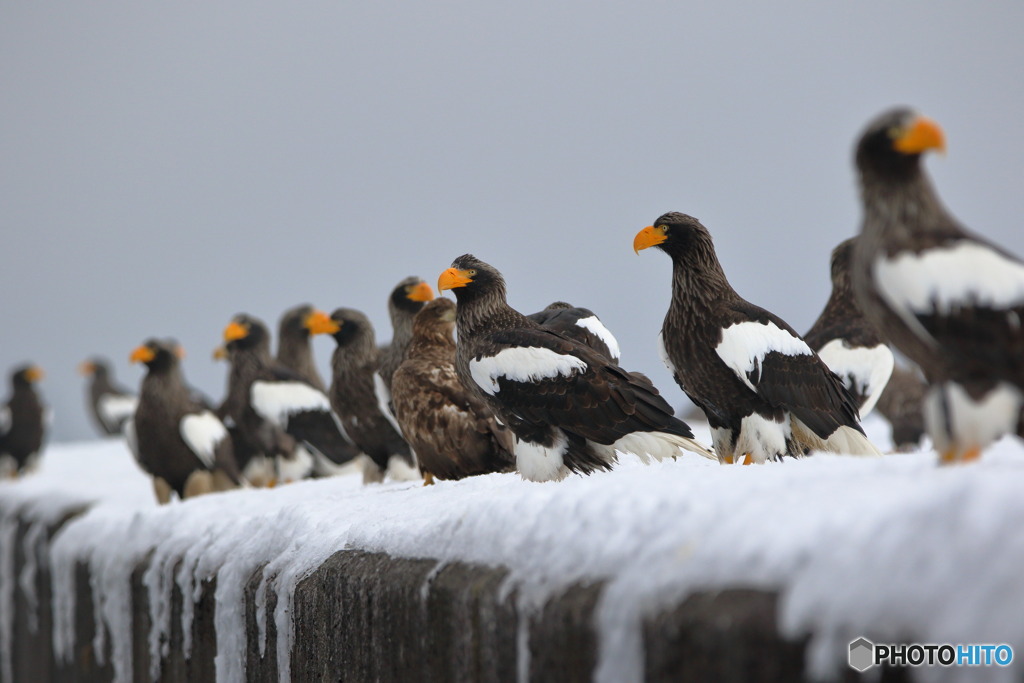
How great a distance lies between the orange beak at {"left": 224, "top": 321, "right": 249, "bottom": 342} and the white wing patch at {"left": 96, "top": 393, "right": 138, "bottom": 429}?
15738 millimetres

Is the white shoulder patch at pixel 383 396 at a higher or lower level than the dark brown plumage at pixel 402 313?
lower

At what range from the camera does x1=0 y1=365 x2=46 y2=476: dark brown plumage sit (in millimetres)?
17734

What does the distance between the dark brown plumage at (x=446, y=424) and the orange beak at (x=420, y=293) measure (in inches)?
54.4

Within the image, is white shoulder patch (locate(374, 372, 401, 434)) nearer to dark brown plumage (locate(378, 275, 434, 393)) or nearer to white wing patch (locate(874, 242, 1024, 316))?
dark brown plumage (locate(378, 275, 434, 393))

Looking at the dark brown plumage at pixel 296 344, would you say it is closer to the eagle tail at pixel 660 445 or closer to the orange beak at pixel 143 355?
the orange beak at pixel 143 355

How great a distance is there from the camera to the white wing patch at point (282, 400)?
10.1 meters

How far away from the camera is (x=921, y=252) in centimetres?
319

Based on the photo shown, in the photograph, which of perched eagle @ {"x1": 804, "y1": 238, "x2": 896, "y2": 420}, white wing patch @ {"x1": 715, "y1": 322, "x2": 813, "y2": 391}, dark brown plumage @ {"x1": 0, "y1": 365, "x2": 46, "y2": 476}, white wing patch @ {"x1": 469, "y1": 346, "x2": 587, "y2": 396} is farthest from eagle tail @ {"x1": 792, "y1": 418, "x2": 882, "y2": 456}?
dark brown plumage @ {"x1": 0, "y1": 365, "x2": 46, "y2": 476}

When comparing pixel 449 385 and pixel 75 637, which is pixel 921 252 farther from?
pixel 75 637

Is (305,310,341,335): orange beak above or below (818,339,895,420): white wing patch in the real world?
above

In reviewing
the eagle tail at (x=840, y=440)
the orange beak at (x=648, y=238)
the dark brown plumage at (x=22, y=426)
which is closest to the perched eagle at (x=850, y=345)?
the eagle tail at (x=840, y=440)

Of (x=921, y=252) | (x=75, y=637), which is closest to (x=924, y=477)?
(x=921, y=252)

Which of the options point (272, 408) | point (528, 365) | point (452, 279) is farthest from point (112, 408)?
point (528, 365)

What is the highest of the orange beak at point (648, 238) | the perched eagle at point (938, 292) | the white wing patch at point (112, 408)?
the orange beak at point (648, 238)
